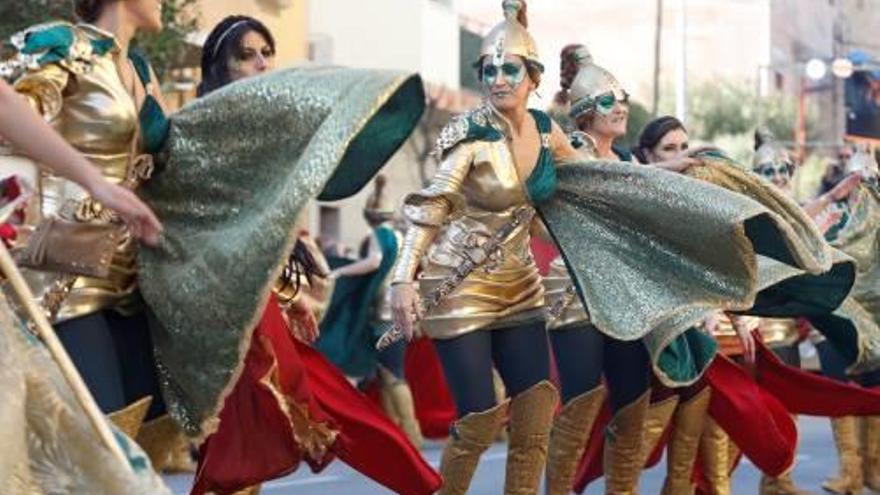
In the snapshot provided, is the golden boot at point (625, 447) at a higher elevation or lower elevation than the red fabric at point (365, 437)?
lower

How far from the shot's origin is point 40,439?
15.1 ft

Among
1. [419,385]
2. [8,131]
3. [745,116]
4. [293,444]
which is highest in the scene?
[8,131]

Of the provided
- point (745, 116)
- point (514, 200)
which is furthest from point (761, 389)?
point (745, 116)

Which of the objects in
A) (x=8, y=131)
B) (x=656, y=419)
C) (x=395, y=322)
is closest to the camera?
(x=8, y=131)

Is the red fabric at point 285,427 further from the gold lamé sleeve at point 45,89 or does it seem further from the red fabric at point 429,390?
the red fabric at point 429,390

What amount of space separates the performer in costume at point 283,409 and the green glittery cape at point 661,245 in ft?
3.48

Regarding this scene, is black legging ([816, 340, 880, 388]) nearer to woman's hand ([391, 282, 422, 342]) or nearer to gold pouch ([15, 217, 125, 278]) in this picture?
woman's hand ([391, 282, 422, 342])

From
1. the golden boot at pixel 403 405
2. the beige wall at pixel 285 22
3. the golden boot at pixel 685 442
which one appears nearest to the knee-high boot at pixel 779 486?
the golden boot at pixel 685 442

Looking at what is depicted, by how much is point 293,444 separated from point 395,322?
1.08 metres

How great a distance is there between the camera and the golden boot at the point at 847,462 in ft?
39.1

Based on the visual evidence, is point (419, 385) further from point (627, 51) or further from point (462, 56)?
point (627, 51)

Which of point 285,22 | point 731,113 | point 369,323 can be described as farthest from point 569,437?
→ point 731,113

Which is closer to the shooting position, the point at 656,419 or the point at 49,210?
the point at 49,210

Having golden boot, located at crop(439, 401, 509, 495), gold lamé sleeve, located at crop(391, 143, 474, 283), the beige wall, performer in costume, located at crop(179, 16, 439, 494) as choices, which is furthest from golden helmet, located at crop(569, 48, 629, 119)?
the beige wall
